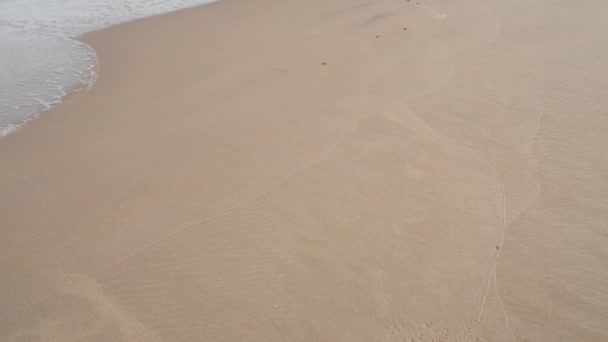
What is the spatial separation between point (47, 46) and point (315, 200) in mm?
5607

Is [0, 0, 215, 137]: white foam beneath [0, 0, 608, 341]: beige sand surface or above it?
above

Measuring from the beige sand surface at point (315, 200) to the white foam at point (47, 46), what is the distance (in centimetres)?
44

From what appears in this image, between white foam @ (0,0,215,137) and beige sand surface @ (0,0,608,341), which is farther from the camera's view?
white foam @ (0,0,215,137)

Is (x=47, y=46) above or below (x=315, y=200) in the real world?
above

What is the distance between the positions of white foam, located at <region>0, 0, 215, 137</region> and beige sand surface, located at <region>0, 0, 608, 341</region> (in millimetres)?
443

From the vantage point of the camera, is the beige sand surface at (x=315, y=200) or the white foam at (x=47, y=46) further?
the white foam at (x=47, y=46)

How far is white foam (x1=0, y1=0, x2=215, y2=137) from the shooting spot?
574 cm

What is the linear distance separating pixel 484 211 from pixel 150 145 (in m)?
3.17

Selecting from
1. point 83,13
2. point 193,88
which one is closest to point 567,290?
→ point 193,88

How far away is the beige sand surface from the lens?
312cm

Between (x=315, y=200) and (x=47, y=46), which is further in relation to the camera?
(x=47, y=46)

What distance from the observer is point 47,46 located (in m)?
7.37

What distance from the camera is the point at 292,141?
4895 mm

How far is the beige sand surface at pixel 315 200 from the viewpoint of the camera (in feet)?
10.2
